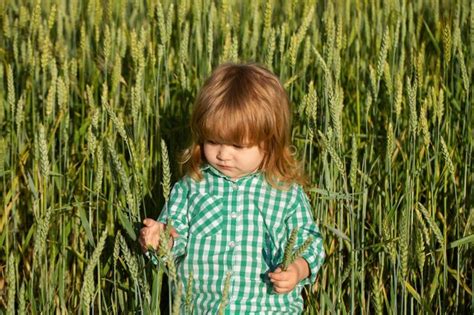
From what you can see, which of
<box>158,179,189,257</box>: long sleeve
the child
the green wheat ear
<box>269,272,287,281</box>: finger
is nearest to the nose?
the child

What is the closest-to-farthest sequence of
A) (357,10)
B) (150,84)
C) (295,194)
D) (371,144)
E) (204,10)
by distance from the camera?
1. (295,194)
2. (371,144)
3. (150,84)
4. (204,10)
5. (357,10)

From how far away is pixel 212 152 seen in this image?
2.01 metres

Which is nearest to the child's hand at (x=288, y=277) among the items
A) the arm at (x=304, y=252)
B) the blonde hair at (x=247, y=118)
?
the arm at (x=304, y=252)

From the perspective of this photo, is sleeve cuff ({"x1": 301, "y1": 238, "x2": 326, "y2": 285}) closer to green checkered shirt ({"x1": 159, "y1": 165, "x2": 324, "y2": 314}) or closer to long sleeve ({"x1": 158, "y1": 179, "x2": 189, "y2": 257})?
green checkered shirt ({"x1": 159, "y1": 165, "x2": 324, "y2": 314})

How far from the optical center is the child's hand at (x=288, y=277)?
186 centimetres

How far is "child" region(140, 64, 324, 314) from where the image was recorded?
1995 mm

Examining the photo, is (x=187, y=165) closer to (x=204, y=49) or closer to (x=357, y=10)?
(x=204, y=49)

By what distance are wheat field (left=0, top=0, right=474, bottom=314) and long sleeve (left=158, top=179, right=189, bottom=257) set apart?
0.09 metres

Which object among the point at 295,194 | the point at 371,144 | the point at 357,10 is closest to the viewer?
the point at 295,194

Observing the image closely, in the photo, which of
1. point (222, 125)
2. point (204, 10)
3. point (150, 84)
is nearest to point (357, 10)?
point (204, 10)

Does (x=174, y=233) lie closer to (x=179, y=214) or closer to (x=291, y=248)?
(x=179, y=214)

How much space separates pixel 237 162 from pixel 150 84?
2.11 ft

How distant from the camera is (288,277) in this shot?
1891mm

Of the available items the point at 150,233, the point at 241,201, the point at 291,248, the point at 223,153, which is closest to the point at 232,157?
the point at 223,153
